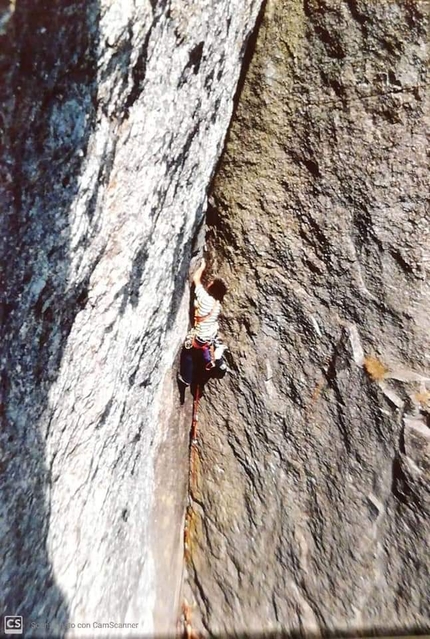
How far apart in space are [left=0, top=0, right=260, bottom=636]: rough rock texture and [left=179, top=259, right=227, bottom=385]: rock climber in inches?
1.9

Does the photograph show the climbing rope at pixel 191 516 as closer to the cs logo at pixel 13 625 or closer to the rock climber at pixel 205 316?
the rock climber at pixel 205 316

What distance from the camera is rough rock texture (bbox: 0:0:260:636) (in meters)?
0.68

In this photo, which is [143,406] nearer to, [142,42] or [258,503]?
[258,503]

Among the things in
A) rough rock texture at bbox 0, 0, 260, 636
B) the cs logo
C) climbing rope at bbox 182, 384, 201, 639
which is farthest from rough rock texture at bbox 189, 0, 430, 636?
the cs logo

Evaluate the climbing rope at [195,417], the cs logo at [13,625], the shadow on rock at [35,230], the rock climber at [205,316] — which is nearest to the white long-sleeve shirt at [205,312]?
the rock climber at [205,316]

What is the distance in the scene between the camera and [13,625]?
→ 1028 mm

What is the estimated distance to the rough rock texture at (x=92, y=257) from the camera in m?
0.68

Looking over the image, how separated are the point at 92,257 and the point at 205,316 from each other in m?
0.57

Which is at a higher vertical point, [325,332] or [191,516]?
[325,332]

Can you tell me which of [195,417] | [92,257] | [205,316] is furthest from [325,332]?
[92,257]

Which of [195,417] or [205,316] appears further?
[195,417]

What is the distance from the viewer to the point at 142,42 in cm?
79

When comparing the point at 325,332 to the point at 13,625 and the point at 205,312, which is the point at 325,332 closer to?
the point at 205,312

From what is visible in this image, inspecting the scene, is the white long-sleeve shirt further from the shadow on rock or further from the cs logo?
the cs logo
